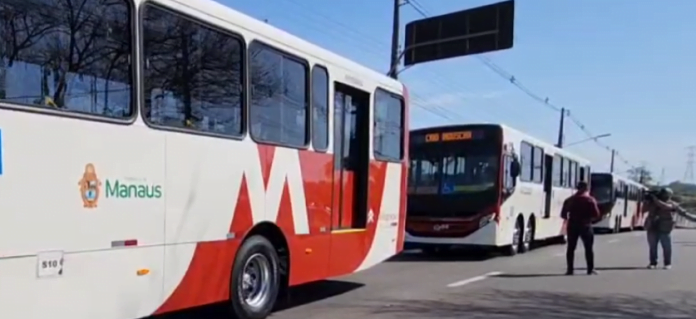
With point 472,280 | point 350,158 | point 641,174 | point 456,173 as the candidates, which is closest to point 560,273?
point 472,280

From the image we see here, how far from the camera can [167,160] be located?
21.1 feet

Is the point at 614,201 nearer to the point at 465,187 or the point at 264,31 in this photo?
the point at 465,187

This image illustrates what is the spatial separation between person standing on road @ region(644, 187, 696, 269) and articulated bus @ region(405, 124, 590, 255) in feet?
9.49

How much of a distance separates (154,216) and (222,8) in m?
2.15

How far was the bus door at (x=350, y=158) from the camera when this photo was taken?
9.33 metres

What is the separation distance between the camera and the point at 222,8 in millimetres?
7203

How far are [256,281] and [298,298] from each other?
5.99ft

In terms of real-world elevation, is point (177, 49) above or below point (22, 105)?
above

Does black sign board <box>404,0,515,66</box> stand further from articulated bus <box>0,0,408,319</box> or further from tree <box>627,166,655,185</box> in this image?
tree <box>627,166,655,185</box>

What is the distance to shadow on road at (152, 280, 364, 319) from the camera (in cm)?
825

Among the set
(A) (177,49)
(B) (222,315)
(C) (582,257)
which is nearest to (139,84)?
(A) (177,49)

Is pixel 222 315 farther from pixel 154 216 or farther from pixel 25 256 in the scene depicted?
pixel 25 256

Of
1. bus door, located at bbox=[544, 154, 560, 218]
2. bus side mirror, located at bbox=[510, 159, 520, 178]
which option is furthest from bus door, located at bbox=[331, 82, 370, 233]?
bus door, located at bbox=[544, 154, 560, 218]

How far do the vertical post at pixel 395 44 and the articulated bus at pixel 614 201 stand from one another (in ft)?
43.5
